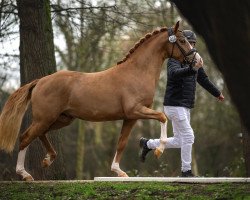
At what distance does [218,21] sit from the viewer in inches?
261

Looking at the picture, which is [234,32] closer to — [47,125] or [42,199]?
[42,199]

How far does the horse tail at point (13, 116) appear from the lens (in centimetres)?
1150

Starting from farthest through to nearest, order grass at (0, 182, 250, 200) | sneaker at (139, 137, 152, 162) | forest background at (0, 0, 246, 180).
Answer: forest background at (0, 0, 246, 180) < sneaker at (139, 137, 152, 162) < grass at (0, 182, 250, 200)

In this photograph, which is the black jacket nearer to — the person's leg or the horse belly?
the person's leg

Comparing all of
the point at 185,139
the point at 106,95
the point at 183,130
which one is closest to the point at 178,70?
the point at 183,130

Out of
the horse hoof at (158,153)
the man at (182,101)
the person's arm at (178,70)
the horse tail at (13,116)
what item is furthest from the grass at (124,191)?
the person's arm at (178,70)

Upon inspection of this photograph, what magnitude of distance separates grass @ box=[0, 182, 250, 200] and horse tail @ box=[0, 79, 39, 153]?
1402 millimetres

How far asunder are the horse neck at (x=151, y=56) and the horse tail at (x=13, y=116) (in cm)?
166

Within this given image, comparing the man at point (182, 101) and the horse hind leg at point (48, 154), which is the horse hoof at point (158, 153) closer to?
the man at point (182, 101)

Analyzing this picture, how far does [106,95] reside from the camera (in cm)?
1105

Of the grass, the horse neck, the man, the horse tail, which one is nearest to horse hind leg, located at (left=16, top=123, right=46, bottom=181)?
the horse tail

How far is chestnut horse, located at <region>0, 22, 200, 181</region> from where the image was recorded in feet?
36.1

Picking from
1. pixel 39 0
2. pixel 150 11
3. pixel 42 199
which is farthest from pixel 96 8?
pixel 42 199

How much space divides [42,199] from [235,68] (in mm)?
3662
